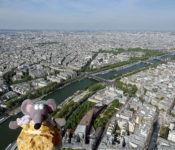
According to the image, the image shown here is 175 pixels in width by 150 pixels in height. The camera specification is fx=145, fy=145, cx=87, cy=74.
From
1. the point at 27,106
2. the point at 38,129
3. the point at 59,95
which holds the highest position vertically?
the point at 27,106

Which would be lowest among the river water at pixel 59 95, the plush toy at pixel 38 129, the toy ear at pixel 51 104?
the river water at pixel 59 95

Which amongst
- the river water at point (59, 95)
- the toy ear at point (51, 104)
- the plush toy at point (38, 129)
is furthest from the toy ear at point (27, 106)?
the river water at point (59, 95)

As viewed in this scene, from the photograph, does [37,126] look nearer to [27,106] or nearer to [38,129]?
[38,129]

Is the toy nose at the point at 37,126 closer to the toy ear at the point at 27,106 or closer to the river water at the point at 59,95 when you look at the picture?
the toy ear at the point at 27,106

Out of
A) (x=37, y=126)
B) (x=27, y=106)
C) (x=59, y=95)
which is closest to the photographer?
(x=37, y=126)

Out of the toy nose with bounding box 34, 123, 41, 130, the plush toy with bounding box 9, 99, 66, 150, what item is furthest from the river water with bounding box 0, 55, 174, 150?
the toy nose with bounding box 34, 123, 41, 130

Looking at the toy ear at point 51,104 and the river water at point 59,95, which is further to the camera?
the river water at point 59,95

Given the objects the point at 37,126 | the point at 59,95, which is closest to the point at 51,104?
the point at 37,126

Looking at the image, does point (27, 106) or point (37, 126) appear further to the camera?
point (27, 106)

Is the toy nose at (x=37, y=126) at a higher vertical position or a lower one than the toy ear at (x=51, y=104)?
lower
